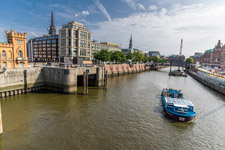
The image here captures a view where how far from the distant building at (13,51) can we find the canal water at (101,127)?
19.8 m

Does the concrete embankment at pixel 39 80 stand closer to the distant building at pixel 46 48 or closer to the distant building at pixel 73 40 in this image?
the distant building at pixel 73 40

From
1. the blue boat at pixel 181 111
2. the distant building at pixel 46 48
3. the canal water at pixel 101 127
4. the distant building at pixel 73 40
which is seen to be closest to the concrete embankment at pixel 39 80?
the canal water at pixel 101 127

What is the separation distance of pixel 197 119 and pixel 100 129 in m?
18.5

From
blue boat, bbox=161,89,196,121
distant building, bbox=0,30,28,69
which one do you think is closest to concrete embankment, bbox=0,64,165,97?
distant building, bbox=0,30,28,69

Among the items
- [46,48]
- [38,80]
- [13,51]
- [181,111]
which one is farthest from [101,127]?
[46,48]

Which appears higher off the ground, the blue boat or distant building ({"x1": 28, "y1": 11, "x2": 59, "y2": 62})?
distant building ({"x1": 28, "y1": 11, "x2": 59, "y2": 62})

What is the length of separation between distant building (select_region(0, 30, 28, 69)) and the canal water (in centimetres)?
1980

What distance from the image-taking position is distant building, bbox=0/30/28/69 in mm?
41844

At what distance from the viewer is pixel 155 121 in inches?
867

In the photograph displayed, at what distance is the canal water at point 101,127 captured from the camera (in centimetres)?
1583

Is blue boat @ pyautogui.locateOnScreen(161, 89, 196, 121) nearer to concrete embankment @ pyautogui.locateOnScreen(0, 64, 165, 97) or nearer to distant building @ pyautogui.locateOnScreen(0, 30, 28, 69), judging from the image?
concrete embankment @ pyautogui.locateOnScreen(0, 64, 165, 97)

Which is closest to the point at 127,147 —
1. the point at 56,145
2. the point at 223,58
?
the point at 56,145

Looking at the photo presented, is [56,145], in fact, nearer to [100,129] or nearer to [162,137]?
[100,129]

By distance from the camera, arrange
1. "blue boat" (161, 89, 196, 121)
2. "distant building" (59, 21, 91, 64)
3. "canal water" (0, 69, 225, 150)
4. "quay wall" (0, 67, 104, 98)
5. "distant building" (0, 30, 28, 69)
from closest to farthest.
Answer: "canal water" (0, 69, 225, 150) → "blue boat" (161, 89, 196, 121) → "quay wall" (0, 67, 104, 98) → "distant building" (0, 30, 28, 69) → "distant building" (59, 21, 91, 64)
